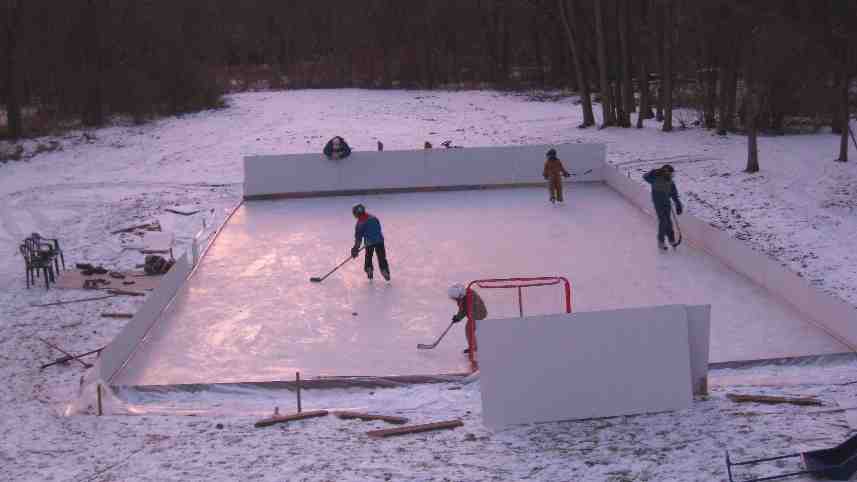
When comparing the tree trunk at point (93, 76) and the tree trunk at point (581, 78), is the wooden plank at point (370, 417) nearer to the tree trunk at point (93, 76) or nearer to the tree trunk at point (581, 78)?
the tree trunk at point (581, 78)

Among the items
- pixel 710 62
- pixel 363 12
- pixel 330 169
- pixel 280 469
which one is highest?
pixel 363 12

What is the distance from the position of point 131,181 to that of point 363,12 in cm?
3582

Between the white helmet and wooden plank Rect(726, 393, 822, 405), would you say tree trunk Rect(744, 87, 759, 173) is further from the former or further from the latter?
wooden plank Rect(726, 393, 822, 405)

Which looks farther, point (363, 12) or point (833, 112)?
point (363, 12)

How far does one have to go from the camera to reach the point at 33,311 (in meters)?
14.0

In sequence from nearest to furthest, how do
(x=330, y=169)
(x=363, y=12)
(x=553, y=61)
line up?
(x=330, y=169), (x=553, y=61), (x=363, y=12)

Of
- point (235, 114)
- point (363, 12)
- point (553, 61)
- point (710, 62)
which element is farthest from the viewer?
point (363, 12)

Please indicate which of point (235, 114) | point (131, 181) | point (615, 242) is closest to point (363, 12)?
point (235, 114)

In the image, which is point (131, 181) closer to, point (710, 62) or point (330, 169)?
point (330, 169)

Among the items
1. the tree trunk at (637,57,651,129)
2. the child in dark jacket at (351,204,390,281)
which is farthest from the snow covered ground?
the child in dark jacket at (351,204,390,281)

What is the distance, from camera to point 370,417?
9367 millimetres

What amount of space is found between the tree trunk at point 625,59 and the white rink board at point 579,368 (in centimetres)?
2276

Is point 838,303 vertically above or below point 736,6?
below

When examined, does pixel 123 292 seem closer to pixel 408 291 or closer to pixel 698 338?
pixel 408 291
